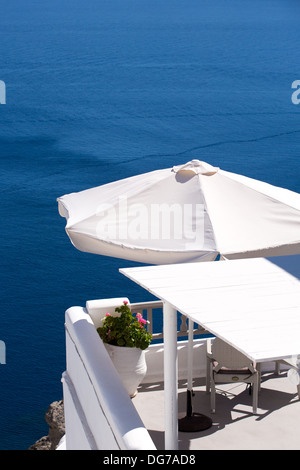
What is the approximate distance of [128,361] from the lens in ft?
19.3

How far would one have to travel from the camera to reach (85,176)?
35.9 metres

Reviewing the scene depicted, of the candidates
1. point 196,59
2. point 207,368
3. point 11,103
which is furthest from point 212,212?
point 196,59

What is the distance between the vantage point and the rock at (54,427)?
15.8m

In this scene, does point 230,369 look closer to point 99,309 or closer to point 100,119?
point 99,309

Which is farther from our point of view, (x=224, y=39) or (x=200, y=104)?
(x=224, y=39)

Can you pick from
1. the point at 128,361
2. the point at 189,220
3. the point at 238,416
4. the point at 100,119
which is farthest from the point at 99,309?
the point at 100,119

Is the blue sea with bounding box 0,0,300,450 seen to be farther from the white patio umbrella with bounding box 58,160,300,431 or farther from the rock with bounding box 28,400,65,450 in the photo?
the white patio umbrella with bounding box 58,160,300,431

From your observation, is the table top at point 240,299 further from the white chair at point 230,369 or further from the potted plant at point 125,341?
the white chair at point 230,369

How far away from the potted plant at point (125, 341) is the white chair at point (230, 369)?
0.62m

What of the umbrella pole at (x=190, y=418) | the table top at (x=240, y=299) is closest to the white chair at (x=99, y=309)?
the umbrella pole at (x=190, y=418)

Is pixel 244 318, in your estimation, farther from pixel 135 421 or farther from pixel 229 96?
pixel 229 96

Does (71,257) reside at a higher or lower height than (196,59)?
lower
